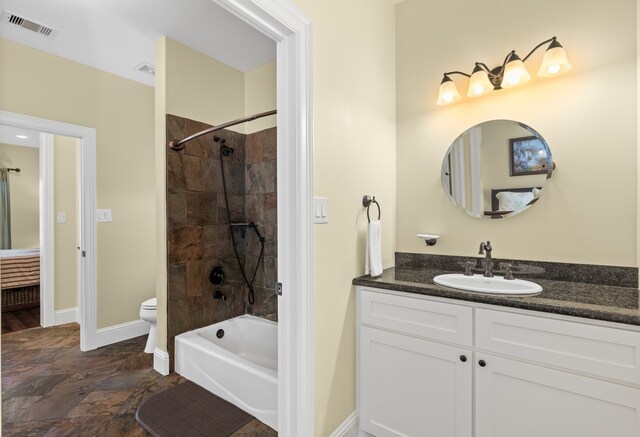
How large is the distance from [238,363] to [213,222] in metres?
1.18

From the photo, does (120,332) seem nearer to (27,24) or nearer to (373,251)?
(27,24)

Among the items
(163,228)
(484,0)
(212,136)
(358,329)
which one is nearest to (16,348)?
(163,228)

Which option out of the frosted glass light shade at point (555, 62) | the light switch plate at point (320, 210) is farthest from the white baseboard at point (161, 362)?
the frosted glass light shade at point (555, 62)

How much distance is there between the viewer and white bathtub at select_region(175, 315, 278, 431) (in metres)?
1.97

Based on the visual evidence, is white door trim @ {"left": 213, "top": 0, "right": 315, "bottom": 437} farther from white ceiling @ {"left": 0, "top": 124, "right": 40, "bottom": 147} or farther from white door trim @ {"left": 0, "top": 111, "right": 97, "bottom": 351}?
white ceiling @ {"left": 0, "top": 124, "right": 40, "bottom": 147}

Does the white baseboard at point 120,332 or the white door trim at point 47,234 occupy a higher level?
the white door trim at point 47,234

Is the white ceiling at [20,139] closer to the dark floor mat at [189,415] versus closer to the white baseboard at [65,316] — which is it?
the white baseboard at [65,316]

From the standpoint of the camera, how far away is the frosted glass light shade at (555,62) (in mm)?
1686

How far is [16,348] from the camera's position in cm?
300

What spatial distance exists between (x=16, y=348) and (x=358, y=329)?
124 inches

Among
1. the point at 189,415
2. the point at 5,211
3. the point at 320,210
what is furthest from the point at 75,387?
the point at 5,211

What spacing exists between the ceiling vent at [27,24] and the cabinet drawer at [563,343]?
3.29 m

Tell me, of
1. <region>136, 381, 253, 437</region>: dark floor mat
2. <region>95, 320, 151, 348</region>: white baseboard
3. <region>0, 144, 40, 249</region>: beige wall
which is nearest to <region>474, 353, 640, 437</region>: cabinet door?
<region>136, 381, 253, 437</region>: dark floor mat

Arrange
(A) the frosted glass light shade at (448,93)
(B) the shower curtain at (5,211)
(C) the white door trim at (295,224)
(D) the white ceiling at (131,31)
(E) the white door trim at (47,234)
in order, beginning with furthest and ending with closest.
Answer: (B) the shower curtain at (5,211) < (E) the white door trim at (47,234) < (D) the white ceiling at (131,31) < (A) the frosted glass light shade at (448,93) < (C) the white door trim at (295,224)
